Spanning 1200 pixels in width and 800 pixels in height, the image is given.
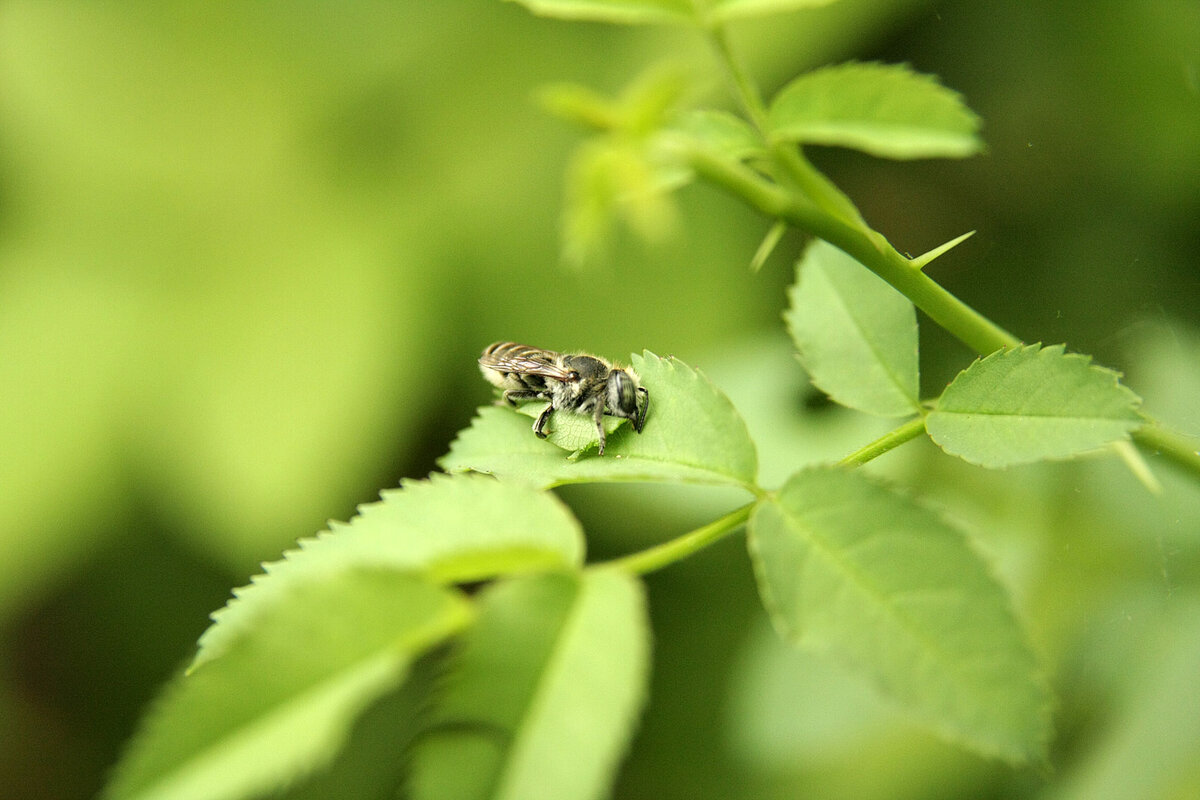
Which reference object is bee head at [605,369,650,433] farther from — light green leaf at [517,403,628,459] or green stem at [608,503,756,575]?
green stem at [608,503,756,575]

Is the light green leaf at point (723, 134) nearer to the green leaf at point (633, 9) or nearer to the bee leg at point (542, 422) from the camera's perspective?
the green leaf at point (633, 9)

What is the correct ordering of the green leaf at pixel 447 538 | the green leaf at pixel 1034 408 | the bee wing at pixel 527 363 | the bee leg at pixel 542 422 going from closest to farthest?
the green leaf at pixel 447 538, the green leaf at pixel 1034 408, the bee leg at pixel 542 422, the bee wing at pixel 527 363

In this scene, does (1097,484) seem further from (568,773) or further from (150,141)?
(150,141)

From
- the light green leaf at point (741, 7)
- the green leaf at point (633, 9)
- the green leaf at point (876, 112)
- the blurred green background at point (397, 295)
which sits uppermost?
the light green leaf at point (741, 7)

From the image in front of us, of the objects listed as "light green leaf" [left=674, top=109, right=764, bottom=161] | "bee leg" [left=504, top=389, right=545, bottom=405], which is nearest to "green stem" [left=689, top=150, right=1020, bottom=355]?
"light green leaf" [left=674, top=109, right=764, bottom=161]

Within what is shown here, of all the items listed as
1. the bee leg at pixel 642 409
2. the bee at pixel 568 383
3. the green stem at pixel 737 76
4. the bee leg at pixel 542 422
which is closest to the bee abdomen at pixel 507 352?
the bee at pixel 568 383

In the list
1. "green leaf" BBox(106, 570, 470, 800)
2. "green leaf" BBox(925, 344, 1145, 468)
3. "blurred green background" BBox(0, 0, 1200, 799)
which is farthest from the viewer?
"blurred green background" BBox(0, 0, 1200, 799)
